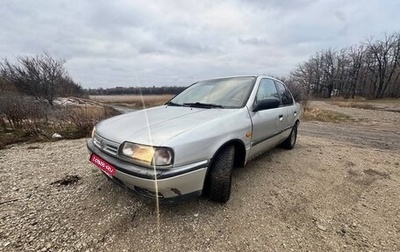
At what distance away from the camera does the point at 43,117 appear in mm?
6547

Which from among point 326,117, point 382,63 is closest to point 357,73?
point 382,63

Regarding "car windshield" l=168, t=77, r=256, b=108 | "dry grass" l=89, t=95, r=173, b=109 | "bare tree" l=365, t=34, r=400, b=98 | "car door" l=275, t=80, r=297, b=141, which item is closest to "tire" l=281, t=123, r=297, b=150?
"car door" l=275, t=80, r=297, b=141

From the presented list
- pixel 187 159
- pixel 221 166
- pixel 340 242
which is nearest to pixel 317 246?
pixel 340 242

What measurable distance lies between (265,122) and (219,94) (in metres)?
0.76

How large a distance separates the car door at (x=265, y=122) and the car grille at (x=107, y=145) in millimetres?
1650

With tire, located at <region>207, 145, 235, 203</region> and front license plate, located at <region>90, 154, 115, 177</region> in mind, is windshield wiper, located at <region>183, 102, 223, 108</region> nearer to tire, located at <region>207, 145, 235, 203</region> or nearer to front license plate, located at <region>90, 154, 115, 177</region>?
tire, located at <region>207, 145, 235, 203</region>

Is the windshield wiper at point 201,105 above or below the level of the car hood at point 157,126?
above

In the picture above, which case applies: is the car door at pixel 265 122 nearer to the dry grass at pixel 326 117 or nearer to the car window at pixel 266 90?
the car window at pixel 266 90

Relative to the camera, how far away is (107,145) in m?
2.15

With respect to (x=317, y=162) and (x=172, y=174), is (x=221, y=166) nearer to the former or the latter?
(x=172, y=174)

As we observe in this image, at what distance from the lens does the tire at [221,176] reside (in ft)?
7.27

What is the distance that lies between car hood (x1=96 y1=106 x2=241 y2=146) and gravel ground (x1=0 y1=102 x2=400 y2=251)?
33.9 inches

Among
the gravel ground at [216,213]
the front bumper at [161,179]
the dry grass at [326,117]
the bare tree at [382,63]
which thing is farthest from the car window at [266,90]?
the bare tree at [382,63]

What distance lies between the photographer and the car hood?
1.91 m
